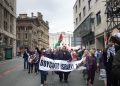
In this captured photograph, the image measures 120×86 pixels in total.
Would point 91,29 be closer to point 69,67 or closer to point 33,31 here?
point 69,67

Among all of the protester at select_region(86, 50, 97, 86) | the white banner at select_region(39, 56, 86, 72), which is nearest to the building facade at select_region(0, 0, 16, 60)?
the white banner at select_region(39, 56, 86, 72)

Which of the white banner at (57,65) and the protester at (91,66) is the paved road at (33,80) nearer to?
the white banner at (57,65)

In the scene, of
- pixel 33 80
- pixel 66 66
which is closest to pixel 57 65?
pixel 66 66

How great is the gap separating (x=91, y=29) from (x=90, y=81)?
1197 inches

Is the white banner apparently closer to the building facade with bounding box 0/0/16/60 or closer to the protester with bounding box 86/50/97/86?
the protester with bounding box 86/50/97/86

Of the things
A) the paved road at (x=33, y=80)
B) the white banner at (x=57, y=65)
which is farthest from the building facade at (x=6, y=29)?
the white banner at (x=57, y=65)

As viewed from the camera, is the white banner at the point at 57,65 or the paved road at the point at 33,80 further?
the paved road at the point at 33,80

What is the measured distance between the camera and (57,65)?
15195 millimetres

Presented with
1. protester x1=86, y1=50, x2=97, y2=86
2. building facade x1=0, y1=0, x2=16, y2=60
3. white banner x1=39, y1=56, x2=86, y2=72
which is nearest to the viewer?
protester x1=86, y1=50, x2=97, y2=86

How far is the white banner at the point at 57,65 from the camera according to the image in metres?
14.7

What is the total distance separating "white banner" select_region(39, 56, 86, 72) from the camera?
14.7 metres

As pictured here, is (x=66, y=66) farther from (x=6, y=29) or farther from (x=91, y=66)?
(x=6, y=29)

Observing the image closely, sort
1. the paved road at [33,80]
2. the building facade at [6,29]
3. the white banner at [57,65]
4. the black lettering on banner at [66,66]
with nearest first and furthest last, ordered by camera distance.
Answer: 1. the white banner at [57,65]
2. the black lettering on banner at [66,66]
3. the paved road at [33,80]
4. the building facade at [6,29]

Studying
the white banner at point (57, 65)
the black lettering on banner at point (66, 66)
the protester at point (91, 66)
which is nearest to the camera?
the protester at point (91, 66)
